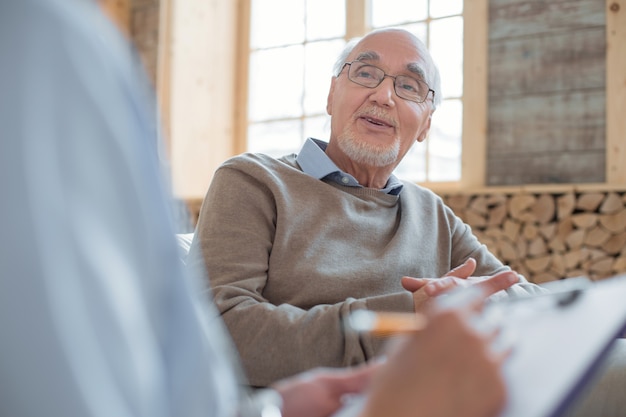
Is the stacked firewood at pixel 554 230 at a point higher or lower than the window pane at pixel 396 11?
lower

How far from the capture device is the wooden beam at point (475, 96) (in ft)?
11.3

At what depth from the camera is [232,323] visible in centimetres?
138

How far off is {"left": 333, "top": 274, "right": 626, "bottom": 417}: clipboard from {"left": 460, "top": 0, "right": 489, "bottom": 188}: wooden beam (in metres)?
2.84

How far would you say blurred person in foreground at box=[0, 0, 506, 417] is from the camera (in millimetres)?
339

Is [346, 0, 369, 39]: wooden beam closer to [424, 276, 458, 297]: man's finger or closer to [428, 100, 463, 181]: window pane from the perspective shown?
[428, 100, 463, 181]: window pane

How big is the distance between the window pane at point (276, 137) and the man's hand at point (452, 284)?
109 inches

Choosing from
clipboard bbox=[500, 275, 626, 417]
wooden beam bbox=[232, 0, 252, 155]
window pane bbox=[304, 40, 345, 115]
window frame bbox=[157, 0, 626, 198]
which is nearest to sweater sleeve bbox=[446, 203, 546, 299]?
clipboard bbox=[500, 275, 626, 417]

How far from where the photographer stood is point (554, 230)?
313cm

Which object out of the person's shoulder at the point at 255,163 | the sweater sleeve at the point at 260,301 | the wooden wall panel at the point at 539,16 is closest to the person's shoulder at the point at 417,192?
the person's shoulder at the point at 255,163

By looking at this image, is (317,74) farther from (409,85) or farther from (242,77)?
(409,85)

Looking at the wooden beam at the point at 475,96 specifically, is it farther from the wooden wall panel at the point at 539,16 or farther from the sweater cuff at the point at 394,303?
the sweater cuff at the point at 394,303

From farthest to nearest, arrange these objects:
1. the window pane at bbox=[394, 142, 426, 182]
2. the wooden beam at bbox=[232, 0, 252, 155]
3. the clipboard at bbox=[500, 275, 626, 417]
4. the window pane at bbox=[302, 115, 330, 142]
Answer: the wooden beam at bbox=[232, 0, 252, 155] → the window pane at bbox=[302, 115, 330, 142] → the window pane at bbox=[394, 142, 426, 182] → the clipboard at bbox=[500, 275, 626, 417]

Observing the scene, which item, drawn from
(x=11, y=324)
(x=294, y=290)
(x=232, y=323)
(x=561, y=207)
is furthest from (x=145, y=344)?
(x=561, y=207)

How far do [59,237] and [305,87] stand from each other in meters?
3.91
